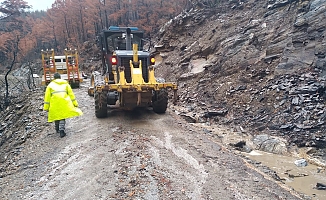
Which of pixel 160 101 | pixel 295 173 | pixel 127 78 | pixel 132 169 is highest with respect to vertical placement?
pixel 127 78

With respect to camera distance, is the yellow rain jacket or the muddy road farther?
the yellow rain jacket

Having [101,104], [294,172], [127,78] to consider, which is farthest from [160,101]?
[294,172]

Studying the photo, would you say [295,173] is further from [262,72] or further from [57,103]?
[262,72]

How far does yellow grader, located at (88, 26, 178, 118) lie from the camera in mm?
7398

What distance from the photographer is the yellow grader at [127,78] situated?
7.40m

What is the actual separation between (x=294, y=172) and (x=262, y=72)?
5771mm

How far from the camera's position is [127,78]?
8.16 m

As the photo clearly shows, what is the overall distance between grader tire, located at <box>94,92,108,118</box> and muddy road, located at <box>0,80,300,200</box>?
85 centimetres

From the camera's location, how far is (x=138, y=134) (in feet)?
21.1

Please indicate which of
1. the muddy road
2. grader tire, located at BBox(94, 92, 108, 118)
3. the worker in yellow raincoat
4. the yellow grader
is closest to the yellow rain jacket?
the worker in yellow raincoat

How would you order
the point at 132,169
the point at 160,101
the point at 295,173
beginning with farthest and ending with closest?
the point at 160,101 < the point at 295,173 < the point at 132,169

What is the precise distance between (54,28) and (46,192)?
4460cm

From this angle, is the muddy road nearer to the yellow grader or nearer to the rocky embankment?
the yellow grader

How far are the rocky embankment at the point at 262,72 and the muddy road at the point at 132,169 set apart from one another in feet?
10.1
